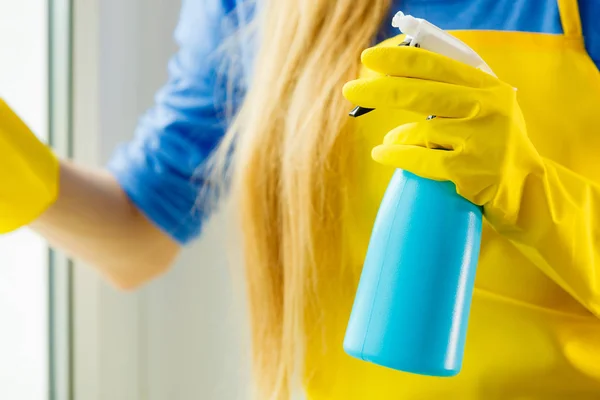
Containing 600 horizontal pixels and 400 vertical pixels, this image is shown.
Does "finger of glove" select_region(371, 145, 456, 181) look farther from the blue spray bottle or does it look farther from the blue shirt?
the blue shirt

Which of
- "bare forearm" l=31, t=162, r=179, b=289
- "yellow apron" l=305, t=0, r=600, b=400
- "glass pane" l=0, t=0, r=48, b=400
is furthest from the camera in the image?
"glass pane" l=0, t=0, r=48, b=400

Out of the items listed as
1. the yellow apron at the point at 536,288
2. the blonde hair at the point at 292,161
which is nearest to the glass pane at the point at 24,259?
the blonde hair at the point at 292,161

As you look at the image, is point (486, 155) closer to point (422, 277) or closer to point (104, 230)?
point (422, 277)

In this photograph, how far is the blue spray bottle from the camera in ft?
1.39

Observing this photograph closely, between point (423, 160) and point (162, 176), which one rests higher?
point (423, 160)

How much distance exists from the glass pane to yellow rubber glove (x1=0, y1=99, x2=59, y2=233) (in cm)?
35

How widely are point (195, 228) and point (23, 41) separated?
397 millimetres

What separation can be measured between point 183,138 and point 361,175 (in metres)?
0.19

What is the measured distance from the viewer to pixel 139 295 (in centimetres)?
99

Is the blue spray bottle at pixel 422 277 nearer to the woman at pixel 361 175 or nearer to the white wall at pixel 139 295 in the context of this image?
the woman at pixel 361 175

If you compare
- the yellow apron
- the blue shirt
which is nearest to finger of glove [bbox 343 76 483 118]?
the yellow apron

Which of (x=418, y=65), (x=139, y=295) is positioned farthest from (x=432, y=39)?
(x=139, y=295)

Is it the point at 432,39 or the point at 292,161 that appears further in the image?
the point at 292,161

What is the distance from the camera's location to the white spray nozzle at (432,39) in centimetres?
41
